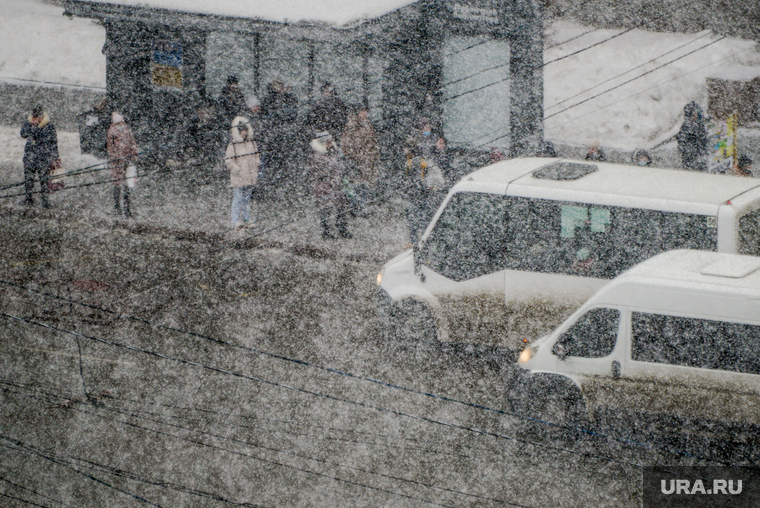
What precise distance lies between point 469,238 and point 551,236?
2.61 feet

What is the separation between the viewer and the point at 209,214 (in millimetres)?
11305

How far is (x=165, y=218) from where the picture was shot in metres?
11.0

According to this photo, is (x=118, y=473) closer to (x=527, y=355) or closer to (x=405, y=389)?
(x=405, y=389)

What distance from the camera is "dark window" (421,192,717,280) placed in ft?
18.5

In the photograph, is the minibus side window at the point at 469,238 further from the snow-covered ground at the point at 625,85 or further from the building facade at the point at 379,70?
the snow-covered ground at the point at 625,85

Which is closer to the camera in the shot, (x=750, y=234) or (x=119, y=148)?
(x=750, y=234)

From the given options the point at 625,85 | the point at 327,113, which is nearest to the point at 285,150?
the point at 327,113

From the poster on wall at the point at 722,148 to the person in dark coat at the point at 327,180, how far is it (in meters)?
6.88

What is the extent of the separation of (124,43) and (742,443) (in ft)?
41.1

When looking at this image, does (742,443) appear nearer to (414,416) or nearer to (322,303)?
(414,416)

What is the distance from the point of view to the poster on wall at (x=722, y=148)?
1174 cm

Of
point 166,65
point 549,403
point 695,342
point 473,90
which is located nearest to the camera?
point 695,342

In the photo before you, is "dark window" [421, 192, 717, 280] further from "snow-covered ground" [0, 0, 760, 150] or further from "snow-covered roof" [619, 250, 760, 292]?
"snow-covered ground" [0, 0, 760, 150]

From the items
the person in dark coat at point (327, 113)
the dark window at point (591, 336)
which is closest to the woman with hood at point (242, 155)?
the person in dark coat at point (327, 113)
